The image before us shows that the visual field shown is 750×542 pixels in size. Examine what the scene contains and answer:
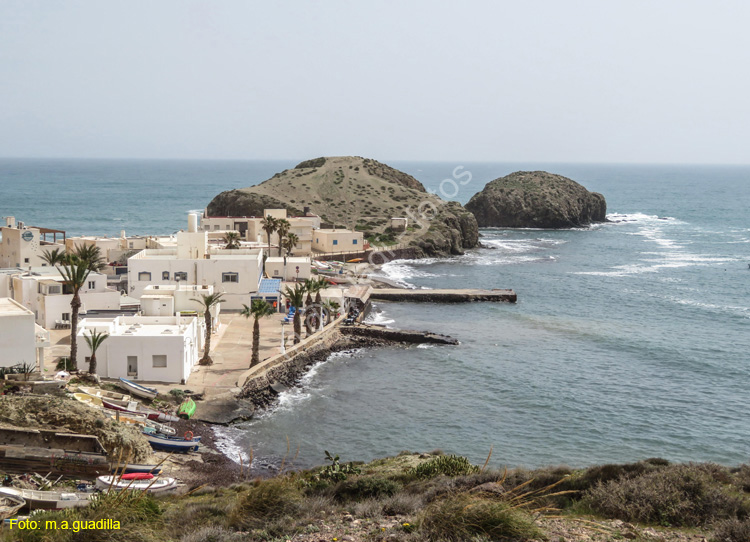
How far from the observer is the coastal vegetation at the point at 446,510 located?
12.0 m

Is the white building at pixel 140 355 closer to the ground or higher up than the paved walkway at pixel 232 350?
higher up

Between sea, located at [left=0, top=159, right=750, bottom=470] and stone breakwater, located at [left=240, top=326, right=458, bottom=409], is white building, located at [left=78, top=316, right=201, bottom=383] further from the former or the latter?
sea, located at [left=0, top=159, right=750, bottom=470]

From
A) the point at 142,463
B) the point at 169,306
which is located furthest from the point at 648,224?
the point at 142,463

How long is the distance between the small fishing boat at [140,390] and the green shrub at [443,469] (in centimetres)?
1406

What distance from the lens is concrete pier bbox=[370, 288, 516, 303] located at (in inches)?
2485

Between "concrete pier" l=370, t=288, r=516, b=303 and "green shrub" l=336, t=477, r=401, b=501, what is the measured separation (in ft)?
146

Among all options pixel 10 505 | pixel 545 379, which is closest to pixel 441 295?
pixel 545 379

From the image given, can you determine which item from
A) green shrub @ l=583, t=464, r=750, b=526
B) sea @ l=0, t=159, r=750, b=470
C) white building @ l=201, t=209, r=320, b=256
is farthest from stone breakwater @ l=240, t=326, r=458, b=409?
white building @ l=201, t=209, r=320, b=256

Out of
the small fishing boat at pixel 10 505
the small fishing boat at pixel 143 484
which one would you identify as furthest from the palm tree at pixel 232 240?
the small fishing boat at pixel 10 505

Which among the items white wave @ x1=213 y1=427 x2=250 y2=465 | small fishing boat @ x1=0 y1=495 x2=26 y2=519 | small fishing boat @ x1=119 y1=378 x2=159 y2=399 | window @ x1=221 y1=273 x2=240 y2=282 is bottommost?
white wave @ x1=213 y1=427 x2=250 y2=465

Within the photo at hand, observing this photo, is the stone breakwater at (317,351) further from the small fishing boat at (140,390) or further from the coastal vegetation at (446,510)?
the coastal vegetation at (446,510)

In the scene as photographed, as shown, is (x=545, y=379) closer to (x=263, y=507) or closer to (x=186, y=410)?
(x=186, y=410)

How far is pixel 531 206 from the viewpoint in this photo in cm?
12669

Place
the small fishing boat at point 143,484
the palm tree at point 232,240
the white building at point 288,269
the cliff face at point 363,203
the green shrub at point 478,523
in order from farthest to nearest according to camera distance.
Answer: the cliff face at point 363,203, the palm tree at point 232,240, the white building at point 288,269, the small fishing boat at point 143,484, the green shrub at point 478,523
